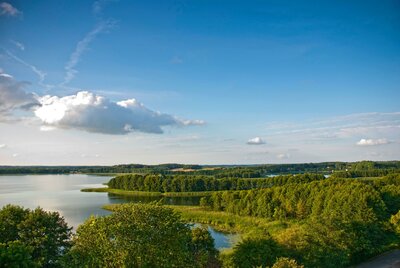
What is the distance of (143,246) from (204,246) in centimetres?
986

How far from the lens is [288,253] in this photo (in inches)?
1182

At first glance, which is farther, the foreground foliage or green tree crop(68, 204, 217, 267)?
the foreground foliage

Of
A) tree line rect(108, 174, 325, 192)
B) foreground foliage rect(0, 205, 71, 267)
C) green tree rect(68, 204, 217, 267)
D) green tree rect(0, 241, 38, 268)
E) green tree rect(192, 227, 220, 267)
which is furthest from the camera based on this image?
tree line rect(108, 174, 325, 192)

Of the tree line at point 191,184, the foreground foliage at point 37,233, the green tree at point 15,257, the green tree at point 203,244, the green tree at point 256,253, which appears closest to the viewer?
the green tree at point 15,257

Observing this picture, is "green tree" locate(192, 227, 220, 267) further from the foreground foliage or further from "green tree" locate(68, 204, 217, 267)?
the foreground foliage

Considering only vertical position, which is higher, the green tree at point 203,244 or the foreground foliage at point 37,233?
the foreground foliage at point 37,233

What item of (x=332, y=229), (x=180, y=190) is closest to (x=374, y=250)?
(x=332, y=229)

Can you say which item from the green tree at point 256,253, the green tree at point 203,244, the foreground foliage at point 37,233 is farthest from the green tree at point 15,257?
the green tree at point 256,253

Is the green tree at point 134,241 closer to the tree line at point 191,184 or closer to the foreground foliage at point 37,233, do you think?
the foreground foliage at point 37,233

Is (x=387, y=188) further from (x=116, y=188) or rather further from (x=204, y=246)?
(x=116, y=188)

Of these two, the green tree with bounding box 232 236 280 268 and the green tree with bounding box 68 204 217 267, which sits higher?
the green tree with bounding box 68 204 217 267

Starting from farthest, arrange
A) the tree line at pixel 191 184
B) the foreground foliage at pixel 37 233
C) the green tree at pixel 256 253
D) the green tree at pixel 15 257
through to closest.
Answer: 1. the tree line at pixel 191 184
2. the green tree at pixel 256 253
3. the foreground foliage at pixel 37 233
4. the green tree at pixel 15 257

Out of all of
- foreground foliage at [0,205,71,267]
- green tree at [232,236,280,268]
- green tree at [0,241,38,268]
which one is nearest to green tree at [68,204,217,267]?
foreground foliage at [0,205,71,267]

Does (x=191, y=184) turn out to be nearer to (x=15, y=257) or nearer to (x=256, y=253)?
(x=256, y=253)
